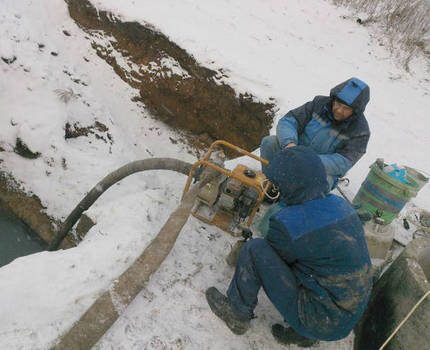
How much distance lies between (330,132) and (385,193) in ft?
2.76

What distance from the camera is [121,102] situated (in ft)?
21.4

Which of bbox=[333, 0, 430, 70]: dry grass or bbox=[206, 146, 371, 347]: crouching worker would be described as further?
bbox=[333, 0, 430, 70]: dry grass

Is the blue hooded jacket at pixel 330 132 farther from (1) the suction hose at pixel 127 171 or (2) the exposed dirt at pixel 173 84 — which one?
(2) the exposed dirt at pixel 173 84

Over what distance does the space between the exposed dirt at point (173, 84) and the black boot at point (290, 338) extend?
11.1 ft

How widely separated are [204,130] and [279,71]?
1.60m

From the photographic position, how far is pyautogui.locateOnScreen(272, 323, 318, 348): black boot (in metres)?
2.88

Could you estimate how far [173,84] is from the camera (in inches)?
241

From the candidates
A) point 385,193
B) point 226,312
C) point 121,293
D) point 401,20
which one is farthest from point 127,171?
point 401,20

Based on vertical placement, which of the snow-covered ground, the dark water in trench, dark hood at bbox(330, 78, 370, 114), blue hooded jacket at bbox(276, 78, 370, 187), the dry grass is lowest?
the dark water in trench

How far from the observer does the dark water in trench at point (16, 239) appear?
501 centimetres

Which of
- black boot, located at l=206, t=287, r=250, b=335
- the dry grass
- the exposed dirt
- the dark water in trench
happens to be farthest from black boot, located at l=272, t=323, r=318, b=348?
the dry grass

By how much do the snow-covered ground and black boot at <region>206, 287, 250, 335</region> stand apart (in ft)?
0.21

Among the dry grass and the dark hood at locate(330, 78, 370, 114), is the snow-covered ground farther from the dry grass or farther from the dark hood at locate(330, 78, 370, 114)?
the dark hood at locate(330, 78, 370, 114)

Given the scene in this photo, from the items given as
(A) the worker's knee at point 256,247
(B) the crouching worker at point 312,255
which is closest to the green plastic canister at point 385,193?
(B) the crouching worker at point 312,255
